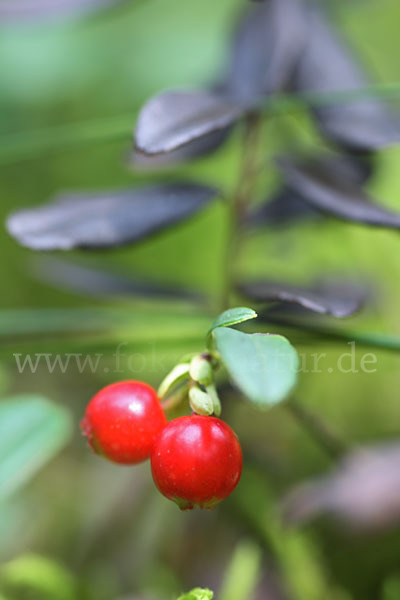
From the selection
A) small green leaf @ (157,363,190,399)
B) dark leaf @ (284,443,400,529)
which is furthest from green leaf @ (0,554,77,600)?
small green leaf @ (157,363,190,399)

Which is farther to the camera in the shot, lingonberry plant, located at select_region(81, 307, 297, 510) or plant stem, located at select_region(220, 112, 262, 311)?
plant stem, located at select_region(220, 112, 262, 311)

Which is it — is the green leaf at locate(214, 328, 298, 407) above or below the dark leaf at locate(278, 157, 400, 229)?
above

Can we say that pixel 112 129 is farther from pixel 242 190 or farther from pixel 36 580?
pixel 36 580

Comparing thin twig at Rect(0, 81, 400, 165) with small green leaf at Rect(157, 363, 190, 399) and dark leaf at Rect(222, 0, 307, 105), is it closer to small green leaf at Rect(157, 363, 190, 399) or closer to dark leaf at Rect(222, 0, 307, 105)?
dark leaf at Rect(222, 0, 307, 105)

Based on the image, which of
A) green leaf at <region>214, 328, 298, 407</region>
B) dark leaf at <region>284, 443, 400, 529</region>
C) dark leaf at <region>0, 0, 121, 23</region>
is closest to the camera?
green leaf at <region>214, 328, 298, 407</region>

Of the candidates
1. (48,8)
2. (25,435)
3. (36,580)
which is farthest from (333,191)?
(48,8)

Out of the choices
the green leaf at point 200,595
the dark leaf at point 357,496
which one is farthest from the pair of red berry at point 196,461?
the dark leaf at point 357,496
